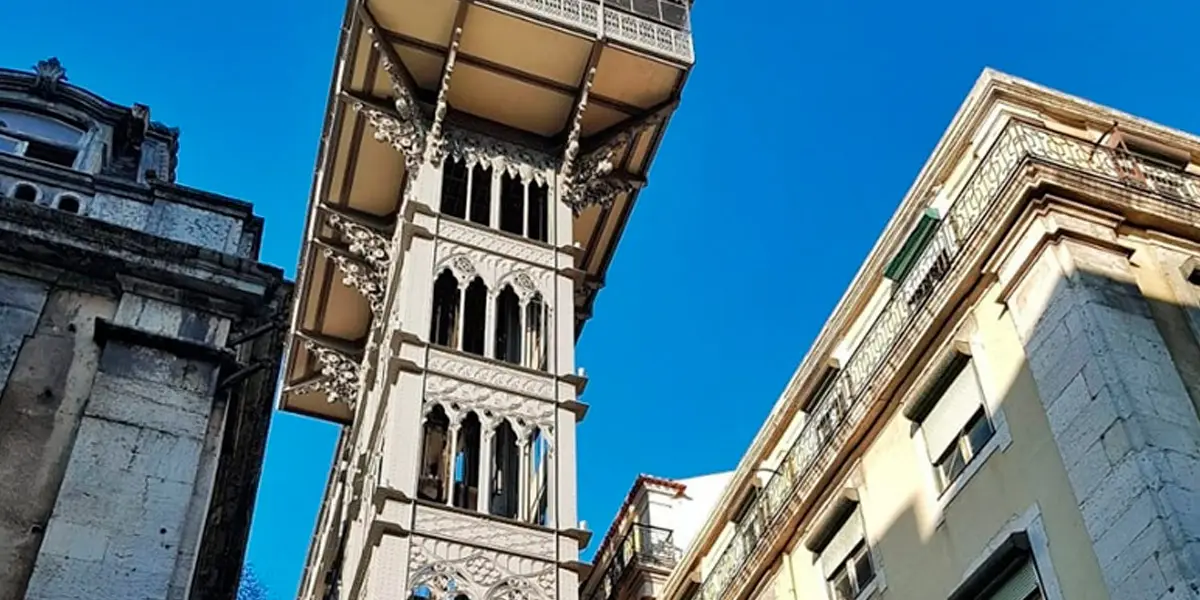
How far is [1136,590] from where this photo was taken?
10.1 meters

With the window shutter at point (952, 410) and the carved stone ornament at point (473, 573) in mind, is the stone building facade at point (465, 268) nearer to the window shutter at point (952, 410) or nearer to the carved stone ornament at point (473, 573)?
the carved stone ornament at point (473, 573)

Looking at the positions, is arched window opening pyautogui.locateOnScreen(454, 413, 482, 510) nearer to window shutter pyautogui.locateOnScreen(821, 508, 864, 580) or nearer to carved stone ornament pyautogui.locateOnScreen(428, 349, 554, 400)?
carved stone ornament pyautogui.locateOnScreen(428, 349, 554, 400)

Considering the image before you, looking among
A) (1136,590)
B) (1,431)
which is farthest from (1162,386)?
(1,431)

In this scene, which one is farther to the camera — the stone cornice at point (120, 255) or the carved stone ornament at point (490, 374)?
the carved stone ornament at point (490, 374)

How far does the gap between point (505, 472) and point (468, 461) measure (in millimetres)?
678

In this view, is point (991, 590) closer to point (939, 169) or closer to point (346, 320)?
point (939, 169)

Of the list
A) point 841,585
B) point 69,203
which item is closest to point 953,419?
point 841,585

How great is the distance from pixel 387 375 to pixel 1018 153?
8.14 metres

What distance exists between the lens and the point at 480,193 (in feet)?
65.9

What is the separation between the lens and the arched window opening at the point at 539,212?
1941cm

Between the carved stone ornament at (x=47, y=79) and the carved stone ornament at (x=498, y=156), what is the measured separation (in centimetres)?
654

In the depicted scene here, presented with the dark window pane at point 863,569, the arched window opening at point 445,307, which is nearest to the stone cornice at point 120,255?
the arched window opening at point 445,307

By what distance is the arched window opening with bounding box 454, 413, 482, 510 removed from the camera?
50.2 feet

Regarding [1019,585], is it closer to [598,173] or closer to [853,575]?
[853,575]
